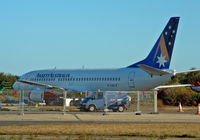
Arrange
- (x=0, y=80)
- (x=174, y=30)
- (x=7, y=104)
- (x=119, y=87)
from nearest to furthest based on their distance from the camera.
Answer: (x=7, y=104) → (x=174, y=30) → (x=119, y=87) → (x=0, y=80)

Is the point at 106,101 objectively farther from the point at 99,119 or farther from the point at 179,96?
the point at 179,96

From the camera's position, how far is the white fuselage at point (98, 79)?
3866 centimetres

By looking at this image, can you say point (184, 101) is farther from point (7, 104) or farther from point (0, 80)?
point (0, 80)

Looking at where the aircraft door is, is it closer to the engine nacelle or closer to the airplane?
the airplane

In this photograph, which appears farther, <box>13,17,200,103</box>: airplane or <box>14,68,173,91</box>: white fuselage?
<box>14,68,173,91</box>: white fuselage

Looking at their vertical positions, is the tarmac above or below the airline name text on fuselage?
below

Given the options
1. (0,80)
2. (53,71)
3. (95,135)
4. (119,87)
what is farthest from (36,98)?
(0,80)

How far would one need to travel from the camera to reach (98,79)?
41938 millimetres

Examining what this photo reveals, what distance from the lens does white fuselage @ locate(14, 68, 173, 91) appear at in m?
38.7

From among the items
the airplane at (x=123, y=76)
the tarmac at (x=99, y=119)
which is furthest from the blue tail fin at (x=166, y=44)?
the tarmac at (x=99, y=119)

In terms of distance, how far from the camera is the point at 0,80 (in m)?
91.5

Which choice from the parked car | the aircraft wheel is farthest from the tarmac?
the aircraft wheel

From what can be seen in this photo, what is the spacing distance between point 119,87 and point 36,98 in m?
10.4

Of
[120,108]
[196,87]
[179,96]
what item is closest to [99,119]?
[120,108]
